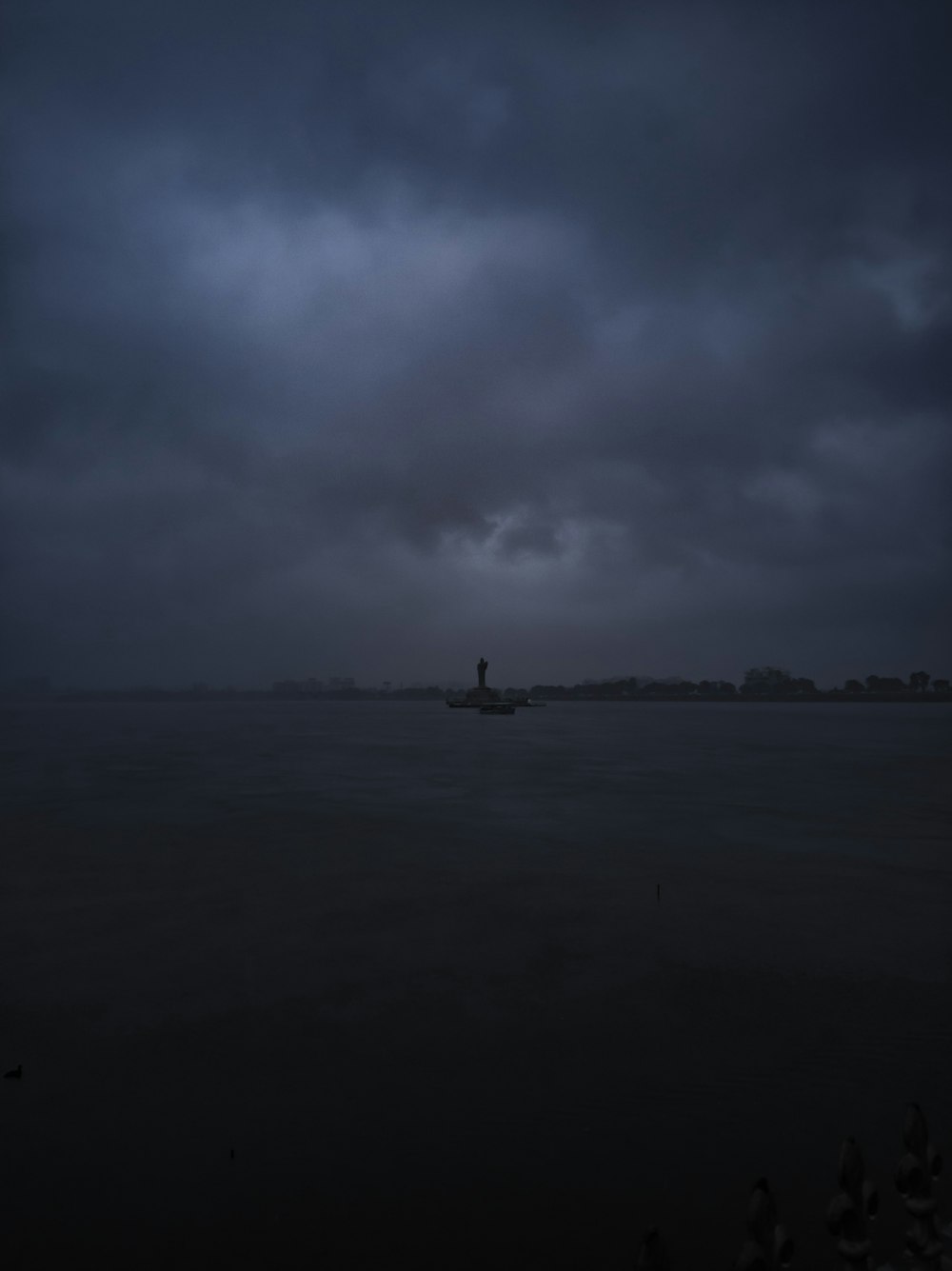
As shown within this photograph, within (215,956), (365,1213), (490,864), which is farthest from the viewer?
(490,864)

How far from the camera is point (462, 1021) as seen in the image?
763cm

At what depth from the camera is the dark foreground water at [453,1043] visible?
485 centimetres

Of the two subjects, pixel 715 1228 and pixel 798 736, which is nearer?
pixel 715 1228

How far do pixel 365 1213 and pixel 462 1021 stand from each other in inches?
111

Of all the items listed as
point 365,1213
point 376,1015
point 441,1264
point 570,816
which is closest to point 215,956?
point 376,1015

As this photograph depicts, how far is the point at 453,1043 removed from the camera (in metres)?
7.17

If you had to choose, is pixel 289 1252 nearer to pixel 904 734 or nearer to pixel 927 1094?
pixel 927 1094

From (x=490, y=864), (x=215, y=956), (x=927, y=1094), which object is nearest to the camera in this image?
(x=927, y=1094)

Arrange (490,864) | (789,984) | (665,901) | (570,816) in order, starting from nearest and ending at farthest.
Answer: (789,984) → (665,901) → (490,864) → (570,816)

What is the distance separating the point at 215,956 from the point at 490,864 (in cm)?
690

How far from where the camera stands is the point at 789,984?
8.60 metres

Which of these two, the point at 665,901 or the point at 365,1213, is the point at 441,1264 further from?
→ the point at 665,901

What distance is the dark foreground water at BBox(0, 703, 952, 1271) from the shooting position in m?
4.85

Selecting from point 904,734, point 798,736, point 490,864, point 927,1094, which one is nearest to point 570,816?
point 490,864
